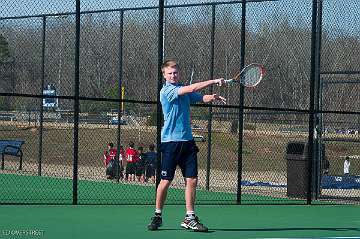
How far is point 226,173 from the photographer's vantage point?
29812 mm

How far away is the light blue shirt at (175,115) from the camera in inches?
434

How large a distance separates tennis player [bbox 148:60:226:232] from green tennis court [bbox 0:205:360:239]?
26 cm

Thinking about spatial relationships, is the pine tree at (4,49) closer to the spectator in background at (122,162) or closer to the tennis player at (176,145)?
the spectator in background at (122,162)

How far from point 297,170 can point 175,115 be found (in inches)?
282

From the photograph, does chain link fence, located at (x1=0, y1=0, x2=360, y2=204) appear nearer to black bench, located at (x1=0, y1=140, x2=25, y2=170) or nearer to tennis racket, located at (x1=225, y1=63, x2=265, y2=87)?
black bench, located at (x1=0, y1=140, x2=25, y2=170)

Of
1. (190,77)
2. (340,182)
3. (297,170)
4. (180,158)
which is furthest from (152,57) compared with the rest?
(180,158)

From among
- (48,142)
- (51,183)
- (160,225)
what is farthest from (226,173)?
(160,225)

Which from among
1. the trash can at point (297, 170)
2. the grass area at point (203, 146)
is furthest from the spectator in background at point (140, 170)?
the trash can at point (297, 170)

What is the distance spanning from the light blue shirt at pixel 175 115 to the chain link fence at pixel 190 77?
183 inches

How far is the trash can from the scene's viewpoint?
57.7ft

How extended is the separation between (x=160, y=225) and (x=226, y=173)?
1884 cm

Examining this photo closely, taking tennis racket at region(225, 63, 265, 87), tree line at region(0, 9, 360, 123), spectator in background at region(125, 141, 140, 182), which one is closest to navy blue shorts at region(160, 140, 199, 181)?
tennis racket at region(225, 63, 265, 87)

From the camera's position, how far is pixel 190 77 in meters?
20.3

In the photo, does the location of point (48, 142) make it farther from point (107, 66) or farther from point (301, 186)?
point (301, 186)
